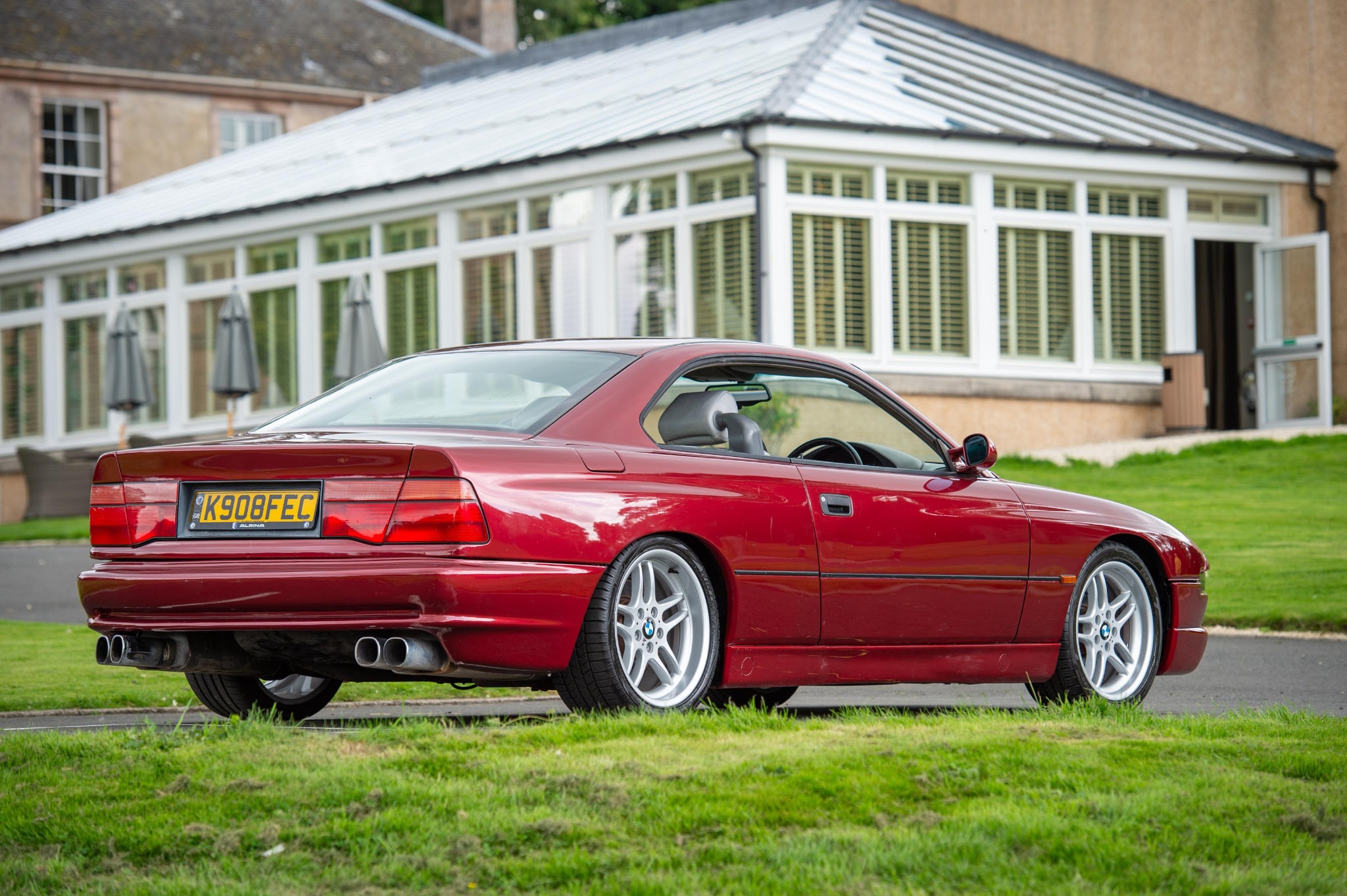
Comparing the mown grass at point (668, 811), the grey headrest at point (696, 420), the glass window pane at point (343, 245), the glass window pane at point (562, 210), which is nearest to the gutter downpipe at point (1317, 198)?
the glass window pane at point (562, 210)

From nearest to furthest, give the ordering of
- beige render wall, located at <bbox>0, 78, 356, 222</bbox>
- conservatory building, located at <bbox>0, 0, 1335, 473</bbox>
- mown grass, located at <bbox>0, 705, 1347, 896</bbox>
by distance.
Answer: mown grass, located at <bbox>0, 705, 1347, 896</bbox> < conservatory building, located at <bbox>0, 0, 1335, 473</bbox> < beige render wall, located at <bbox>0, 78, 356, 222</bbox>

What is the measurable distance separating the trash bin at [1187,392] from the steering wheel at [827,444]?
15884 mm

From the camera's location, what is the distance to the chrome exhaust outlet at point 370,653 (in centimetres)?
549

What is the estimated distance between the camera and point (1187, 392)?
22.4 metres

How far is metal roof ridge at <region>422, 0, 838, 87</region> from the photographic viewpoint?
95.1 ft

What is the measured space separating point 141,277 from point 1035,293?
13.5 meters

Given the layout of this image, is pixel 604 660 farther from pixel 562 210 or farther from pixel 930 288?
pixel 562 210

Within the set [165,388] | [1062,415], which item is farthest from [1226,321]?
[165,388]

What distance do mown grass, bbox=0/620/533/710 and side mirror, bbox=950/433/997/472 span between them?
2.23 metres

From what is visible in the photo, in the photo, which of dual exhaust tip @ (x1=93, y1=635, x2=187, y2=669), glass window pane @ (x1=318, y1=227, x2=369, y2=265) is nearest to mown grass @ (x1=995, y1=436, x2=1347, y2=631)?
dual exhaust tip @ (x1=93, y1=635, x2=187, y2=669)

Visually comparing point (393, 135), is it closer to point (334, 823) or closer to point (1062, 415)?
point (1062, 415)

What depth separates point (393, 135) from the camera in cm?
2903

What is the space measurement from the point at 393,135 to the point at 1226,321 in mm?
12832

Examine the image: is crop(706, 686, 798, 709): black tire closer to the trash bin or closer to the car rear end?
the car rear end
